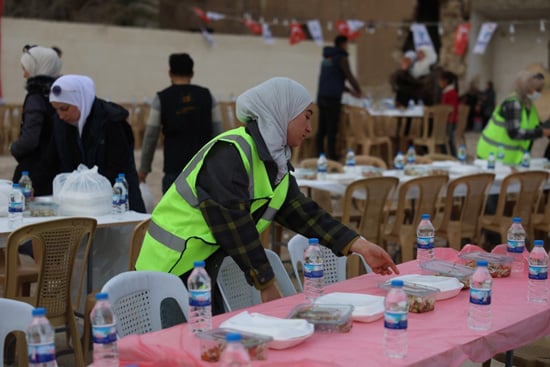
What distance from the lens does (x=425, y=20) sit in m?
22.3

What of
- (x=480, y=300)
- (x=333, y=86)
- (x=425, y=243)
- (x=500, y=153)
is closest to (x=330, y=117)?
(x=333, y=86)

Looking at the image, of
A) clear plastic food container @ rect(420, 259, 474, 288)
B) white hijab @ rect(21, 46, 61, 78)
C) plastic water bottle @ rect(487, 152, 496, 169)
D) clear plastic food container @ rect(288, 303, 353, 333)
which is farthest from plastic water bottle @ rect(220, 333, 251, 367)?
plastic water bottle @ rect(487, 152, 496, 169)

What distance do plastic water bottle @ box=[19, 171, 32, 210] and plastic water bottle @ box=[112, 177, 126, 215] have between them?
0.51 meters

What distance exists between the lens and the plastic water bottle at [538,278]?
10.8 ft

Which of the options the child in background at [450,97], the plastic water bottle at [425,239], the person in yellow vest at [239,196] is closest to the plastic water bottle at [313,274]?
the person in yellow vest at [239,196]

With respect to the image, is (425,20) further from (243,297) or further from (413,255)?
(243,297)

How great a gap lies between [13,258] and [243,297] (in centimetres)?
112

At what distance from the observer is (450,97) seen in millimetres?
13219

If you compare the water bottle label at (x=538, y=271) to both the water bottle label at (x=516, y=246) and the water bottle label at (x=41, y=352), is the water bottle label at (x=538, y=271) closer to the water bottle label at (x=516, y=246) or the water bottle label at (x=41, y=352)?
the water bottle label at (x=516, y=246)

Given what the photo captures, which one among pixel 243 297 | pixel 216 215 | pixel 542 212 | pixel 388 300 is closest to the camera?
pixel 388 300

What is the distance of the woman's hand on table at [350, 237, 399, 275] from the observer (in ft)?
11.2

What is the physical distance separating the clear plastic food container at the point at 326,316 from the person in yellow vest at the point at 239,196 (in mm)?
352

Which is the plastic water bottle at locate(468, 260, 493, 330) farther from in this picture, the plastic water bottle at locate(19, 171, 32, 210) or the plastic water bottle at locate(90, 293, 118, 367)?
the plastic water bottle at locate(19, 171, 32, 210)

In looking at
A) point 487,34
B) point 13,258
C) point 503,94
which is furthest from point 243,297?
point 503,94
